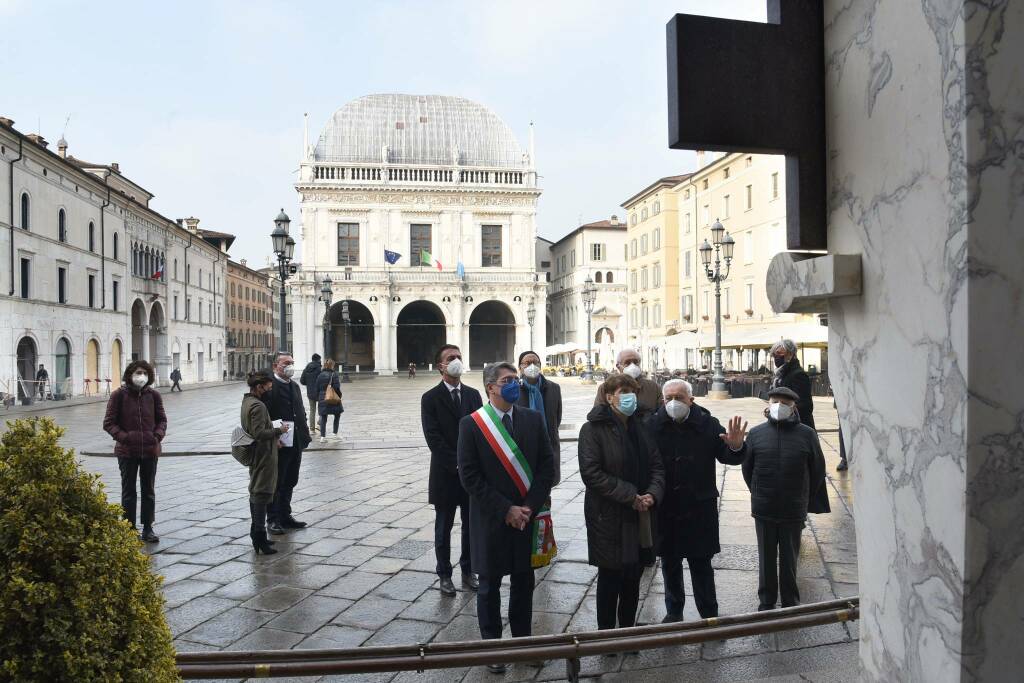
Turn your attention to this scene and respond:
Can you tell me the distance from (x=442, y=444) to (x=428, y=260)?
1806 inches

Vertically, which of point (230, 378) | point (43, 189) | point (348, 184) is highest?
point (348, 184)

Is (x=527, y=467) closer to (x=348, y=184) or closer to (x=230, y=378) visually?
(x=348, y=184)

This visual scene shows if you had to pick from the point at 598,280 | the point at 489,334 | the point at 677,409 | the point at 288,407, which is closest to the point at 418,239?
the point at 489,334

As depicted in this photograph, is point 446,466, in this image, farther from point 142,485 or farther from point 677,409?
point 142,485

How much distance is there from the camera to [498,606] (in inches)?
151

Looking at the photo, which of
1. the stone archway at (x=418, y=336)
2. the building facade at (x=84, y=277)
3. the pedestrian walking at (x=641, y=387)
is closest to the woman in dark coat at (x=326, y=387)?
the pedestrian walking at (x=641, y=387)

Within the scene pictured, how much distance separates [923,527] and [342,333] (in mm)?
59025

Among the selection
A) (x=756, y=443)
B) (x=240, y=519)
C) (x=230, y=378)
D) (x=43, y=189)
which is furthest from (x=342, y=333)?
(x=756, y=443)

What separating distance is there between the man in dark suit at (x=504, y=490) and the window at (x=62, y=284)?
110 ft

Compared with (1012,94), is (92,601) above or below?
below

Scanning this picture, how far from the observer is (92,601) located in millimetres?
1766

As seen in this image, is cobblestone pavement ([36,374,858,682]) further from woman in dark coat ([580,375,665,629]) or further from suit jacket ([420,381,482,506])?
suit jacket ([420,381,482,506])

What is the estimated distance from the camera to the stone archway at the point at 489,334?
5881cm

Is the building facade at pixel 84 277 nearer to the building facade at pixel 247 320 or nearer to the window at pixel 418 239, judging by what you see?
the building facade at pixel 247 320
